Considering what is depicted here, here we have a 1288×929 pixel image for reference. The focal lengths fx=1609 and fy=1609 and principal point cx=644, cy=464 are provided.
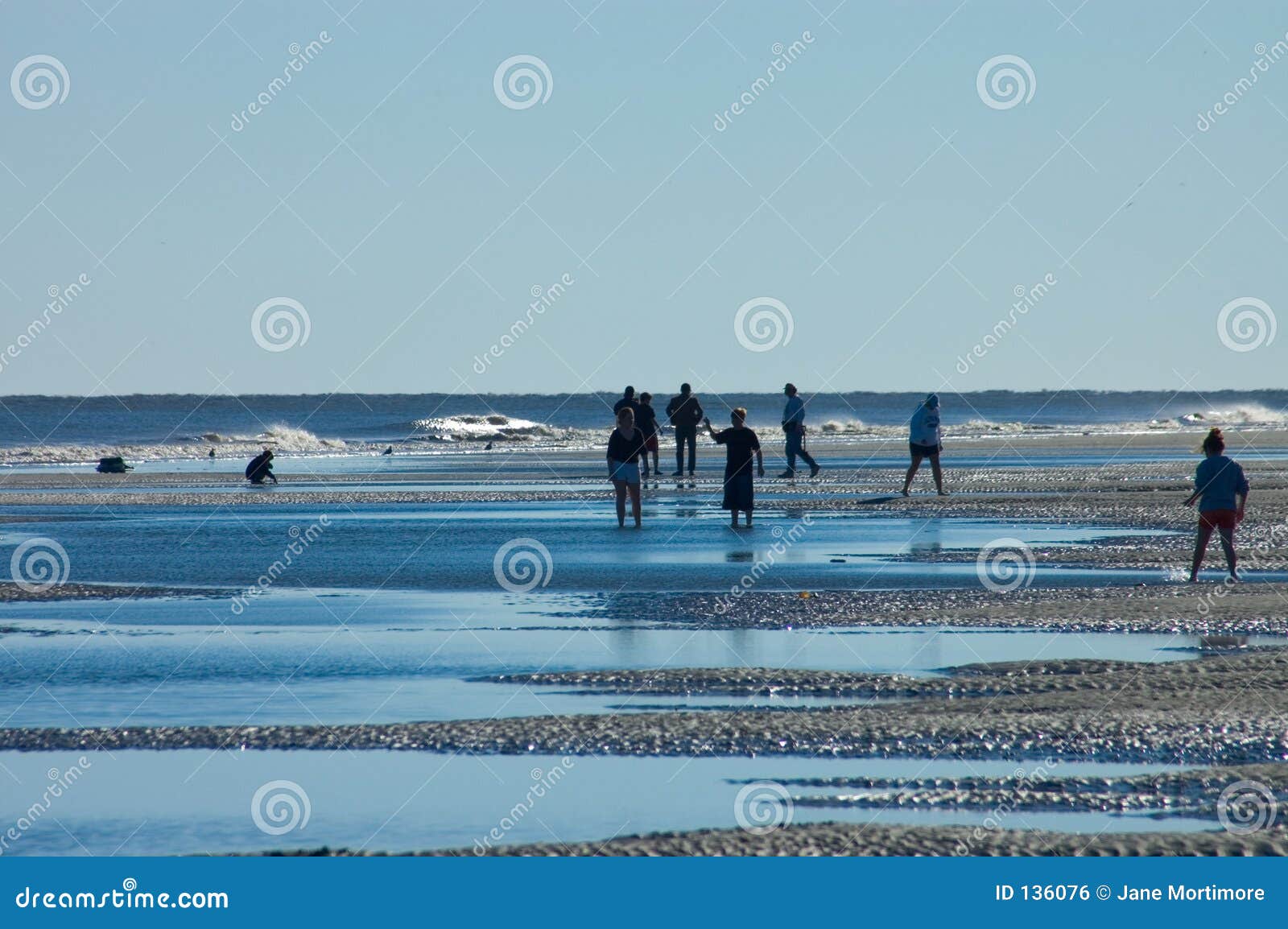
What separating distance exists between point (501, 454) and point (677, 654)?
46.0 m

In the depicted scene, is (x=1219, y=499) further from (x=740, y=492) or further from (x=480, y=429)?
(x=480, y=429)

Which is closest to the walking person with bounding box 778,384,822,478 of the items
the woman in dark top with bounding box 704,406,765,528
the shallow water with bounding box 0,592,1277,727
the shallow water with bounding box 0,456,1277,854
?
the shallow water with bounding box 0,456,1277,854

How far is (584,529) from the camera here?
2222cm

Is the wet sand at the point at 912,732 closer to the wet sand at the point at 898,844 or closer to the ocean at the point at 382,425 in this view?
the wet sand at the point at 898,844

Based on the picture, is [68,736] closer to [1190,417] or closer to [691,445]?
[691,445]

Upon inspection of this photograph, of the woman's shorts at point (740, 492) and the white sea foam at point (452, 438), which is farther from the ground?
the white sea foam at point (452, 438)

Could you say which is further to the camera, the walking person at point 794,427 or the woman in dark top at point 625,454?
the walking person at point 794,427

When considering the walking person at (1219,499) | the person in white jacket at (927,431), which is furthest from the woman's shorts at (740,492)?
the walking person at (1219,499)

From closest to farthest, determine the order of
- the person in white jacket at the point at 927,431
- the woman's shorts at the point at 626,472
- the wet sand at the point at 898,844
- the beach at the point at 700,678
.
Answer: the wet sand at the point at 898,844
the beach at the point at 700,678
the woman's shorts at the point at 626,472
the person in white jacket at the point at 927,431

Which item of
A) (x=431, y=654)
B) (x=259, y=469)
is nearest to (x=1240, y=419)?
(x=259, y=469)

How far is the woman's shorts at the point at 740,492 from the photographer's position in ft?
70.4

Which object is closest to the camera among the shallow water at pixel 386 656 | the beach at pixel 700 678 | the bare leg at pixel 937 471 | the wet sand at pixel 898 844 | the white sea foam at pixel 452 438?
the wet sand at pixel 898 844

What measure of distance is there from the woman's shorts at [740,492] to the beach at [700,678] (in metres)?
0.45

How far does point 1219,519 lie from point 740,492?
773cm
